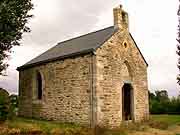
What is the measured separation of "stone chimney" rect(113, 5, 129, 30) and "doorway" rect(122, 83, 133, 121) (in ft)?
14.3

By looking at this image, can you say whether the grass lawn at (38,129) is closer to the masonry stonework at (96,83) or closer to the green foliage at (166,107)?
the masonry stonework at (96,83)

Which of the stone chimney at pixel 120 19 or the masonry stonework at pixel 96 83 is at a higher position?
the stone chimney at pixel 120 19

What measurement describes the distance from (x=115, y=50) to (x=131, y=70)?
Answer: 8.15ft

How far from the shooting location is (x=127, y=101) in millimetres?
21219

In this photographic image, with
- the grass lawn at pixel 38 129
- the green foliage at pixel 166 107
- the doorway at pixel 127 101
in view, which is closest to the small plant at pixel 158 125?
the doorway at pixel 127 101

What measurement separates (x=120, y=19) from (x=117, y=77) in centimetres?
453

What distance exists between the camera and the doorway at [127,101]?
20.8 m

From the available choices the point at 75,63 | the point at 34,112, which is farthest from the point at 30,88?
the point at 75,63

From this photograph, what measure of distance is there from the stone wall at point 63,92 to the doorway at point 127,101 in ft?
12.3

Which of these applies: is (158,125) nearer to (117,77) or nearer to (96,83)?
(117,77)

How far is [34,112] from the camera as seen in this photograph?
22703mm

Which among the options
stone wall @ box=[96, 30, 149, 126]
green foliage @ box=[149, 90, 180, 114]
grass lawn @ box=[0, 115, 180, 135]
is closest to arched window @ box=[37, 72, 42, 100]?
grass lawn @ box=[0, 115, 180, 135]

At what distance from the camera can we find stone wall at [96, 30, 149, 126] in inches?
711

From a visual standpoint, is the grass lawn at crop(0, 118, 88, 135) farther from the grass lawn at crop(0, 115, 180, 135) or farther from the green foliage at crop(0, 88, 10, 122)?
the green foliage at crop(0, 88, 10, 122)
